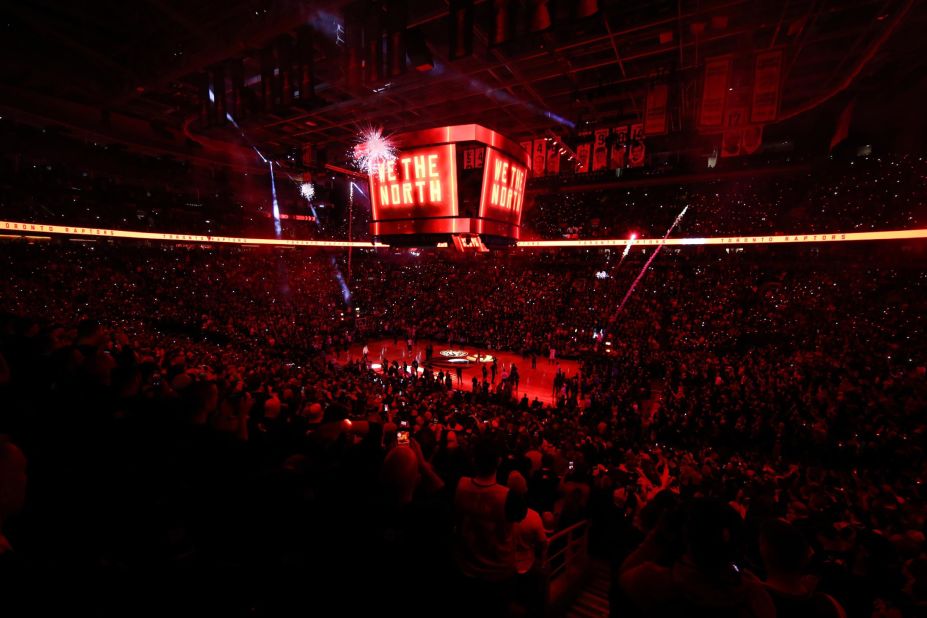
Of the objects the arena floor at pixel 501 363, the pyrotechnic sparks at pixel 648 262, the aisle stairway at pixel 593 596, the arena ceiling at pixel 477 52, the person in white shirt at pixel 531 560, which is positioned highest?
the arena ceiling at pixel 477 52

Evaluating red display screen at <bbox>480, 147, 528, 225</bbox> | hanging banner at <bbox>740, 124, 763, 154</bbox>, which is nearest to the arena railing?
red display screen at <bbox>480, 147, 528, 225</bbox>

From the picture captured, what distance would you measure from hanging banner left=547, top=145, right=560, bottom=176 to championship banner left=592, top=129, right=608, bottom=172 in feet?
2.97

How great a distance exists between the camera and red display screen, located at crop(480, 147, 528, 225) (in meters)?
5.61

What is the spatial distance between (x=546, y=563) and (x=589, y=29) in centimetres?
723

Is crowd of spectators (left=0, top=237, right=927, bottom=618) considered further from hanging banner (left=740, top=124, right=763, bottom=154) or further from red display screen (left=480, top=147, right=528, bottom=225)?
hanging banner (left=740, top=124, right=763, bottom=154)

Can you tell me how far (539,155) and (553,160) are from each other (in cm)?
41

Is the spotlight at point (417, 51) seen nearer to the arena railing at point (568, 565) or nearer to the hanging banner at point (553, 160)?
the hanging banner at point (553, 160)

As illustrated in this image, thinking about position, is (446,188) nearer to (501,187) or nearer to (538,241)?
(501,187)

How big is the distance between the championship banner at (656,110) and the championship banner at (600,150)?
5.18 ft

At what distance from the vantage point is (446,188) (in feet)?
18.2

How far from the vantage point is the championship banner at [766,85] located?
620 centimetres

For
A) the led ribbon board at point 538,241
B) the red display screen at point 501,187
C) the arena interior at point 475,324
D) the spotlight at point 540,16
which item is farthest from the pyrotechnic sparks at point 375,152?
the led ribbon board at point 538,241

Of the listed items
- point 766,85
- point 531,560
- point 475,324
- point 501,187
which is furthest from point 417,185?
point 475,324

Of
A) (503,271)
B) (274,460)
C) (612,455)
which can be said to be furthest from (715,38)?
(503,271)
